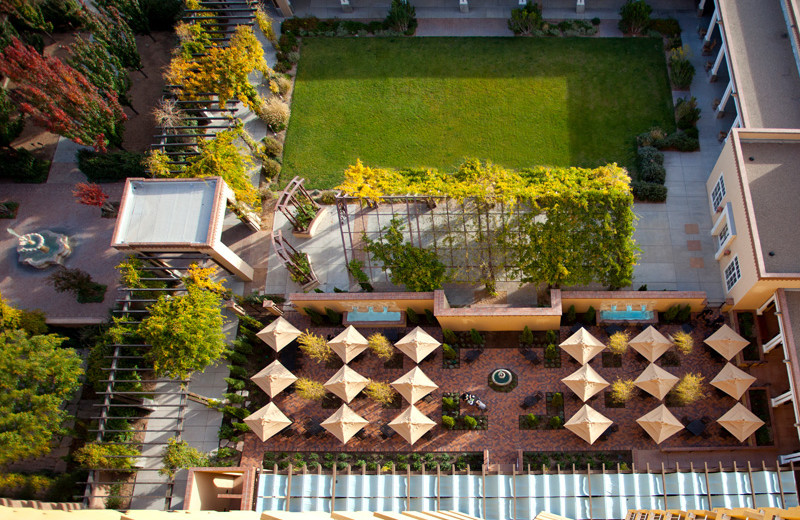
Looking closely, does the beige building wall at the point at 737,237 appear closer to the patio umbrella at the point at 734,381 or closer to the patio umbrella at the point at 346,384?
the patio umbrella at the point at 734,381

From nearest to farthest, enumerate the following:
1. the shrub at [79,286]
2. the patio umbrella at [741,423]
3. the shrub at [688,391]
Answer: the patio umbrella at [741,423] → the shrub at [688,391] → the shrub at [79,286]

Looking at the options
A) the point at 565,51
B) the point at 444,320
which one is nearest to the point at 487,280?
the point at 444,320

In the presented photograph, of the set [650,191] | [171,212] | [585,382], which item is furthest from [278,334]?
[650,191]

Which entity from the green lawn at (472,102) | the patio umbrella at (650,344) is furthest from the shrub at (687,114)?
the patio umbrella at (650,344)

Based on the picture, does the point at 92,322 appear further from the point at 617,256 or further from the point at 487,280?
the point at 617,256

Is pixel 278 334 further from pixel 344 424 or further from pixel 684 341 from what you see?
pixel 684 341

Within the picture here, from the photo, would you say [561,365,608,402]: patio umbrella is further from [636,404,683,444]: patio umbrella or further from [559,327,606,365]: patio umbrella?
[636,404,683,444]: patio umbrella
